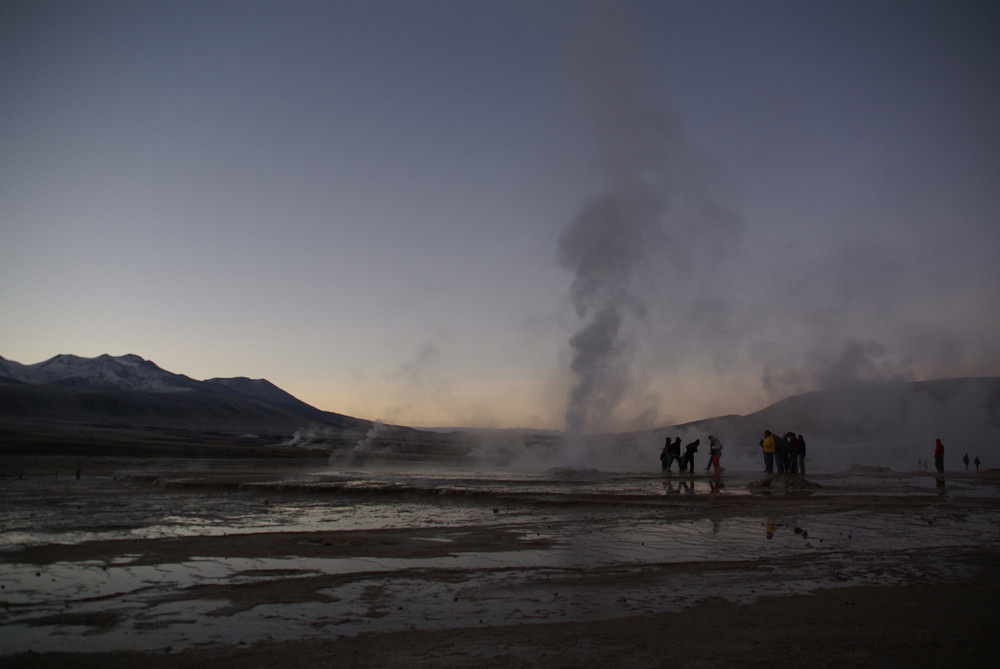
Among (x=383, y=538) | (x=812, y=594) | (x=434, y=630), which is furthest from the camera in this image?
(x=383, y=538)

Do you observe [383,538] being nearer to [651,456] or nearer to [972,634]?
[972,634]

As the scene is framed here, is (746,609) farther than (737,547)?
No

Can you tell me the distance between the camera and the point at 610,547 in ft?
34.5

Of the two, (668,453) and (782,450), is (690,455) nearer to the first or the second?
(668,453)

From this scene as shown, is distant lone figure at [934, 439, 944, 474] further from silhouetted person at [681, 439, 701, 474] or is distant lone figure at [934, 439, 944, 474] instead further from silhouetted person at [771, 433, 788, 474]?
silhouetted person at [681, 439, 701, 474]

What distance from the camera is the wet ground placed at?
654 centimetres

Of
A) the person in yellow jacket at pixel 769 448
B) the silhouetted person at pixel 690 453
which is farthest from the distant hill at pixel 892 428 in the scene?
the person in yellow jacket at pixel 769 448

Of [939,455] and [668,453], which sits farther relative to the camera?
[668,453]

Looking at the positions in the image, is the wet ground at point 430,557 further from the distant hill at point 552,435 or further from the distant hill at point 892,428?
the distant hill at point 892,428

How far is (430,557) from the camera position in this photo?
9.94 metres

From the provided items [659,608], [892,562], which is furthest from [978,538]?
[659,608]

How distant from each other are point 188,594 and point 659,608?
5.80m

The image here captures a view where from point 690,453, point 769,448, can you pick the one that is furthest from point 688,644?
point 690,453

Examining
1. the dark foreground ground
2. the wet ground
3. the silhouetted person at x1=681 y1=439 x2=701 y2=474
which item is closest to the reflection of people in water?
the silhouetted person at x1=681 y1=439 x2=701 y2=474
